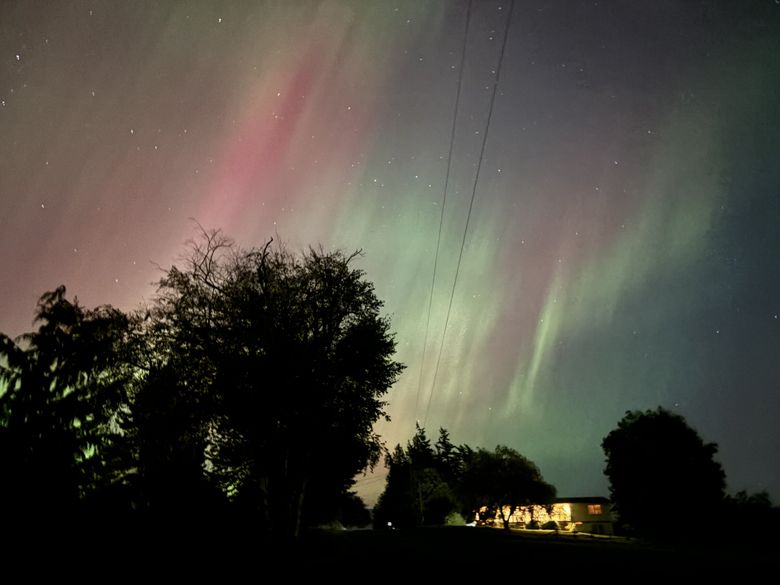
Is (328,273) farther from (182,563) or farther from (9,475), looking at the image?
(9,475)

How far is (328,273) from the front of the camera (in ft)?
79.5

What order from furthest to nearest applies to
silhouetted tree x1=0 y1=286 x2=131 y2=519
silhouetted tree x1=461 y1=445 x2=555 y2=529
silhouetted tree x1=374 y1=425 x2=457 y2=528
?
silhouetted tree x1=374 y1=425 x2=457 y2=528
silhouetted tree x1=461 y1=445 x2=555 y2=529
silhouetted tree x1=0 y1=286 x2=131 y2=519

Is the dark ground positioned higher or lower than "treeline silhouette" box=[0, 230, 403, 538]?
lower

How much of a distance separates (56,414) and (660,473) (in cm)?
5932

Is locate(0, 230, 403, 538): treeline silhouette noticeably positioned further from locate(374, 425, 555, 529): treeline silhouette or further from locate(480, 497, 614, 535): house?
locate(480, 497, 614, 535): house

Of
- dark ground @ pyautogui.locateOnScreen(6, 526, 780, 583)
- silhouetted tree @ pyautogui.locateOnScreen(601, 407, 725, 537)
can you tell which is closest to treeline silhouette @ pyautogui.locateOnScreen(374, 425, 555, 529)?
silhouetted tree @ pyautogui.locateOnScreen(601, 407, 725, 537)

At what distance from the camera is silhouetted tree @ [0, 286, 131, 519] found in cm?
874

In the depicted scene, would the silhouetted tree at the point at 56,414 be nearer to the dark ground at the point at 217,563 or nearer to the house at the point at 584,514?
the dark ground at the point at 217,563

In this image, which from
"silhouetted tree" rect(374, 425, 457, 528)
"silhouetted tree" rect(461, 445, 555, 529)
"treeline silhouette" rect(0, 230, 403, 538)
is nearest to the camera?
"treeline silhouette" rect(0, 230, 403, 538)

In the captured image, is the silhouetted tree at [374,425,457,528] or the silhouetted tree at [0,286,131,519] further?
the silhouetted tree at [374,425,457,528]

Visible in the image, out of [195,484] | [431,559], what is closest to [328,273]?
[195,484]

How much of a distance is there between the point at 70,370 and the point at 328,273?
14.8 m

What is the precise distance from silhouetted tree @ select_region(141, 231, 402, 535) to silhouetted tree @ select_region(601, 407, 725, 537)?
4330 centimetres

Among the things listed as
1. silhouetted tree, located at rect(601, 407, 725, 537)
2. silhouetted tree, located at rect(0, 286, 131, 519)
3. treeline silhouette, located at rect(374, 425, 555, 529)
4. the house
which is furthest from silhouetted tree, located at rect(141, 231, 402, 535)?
the house
